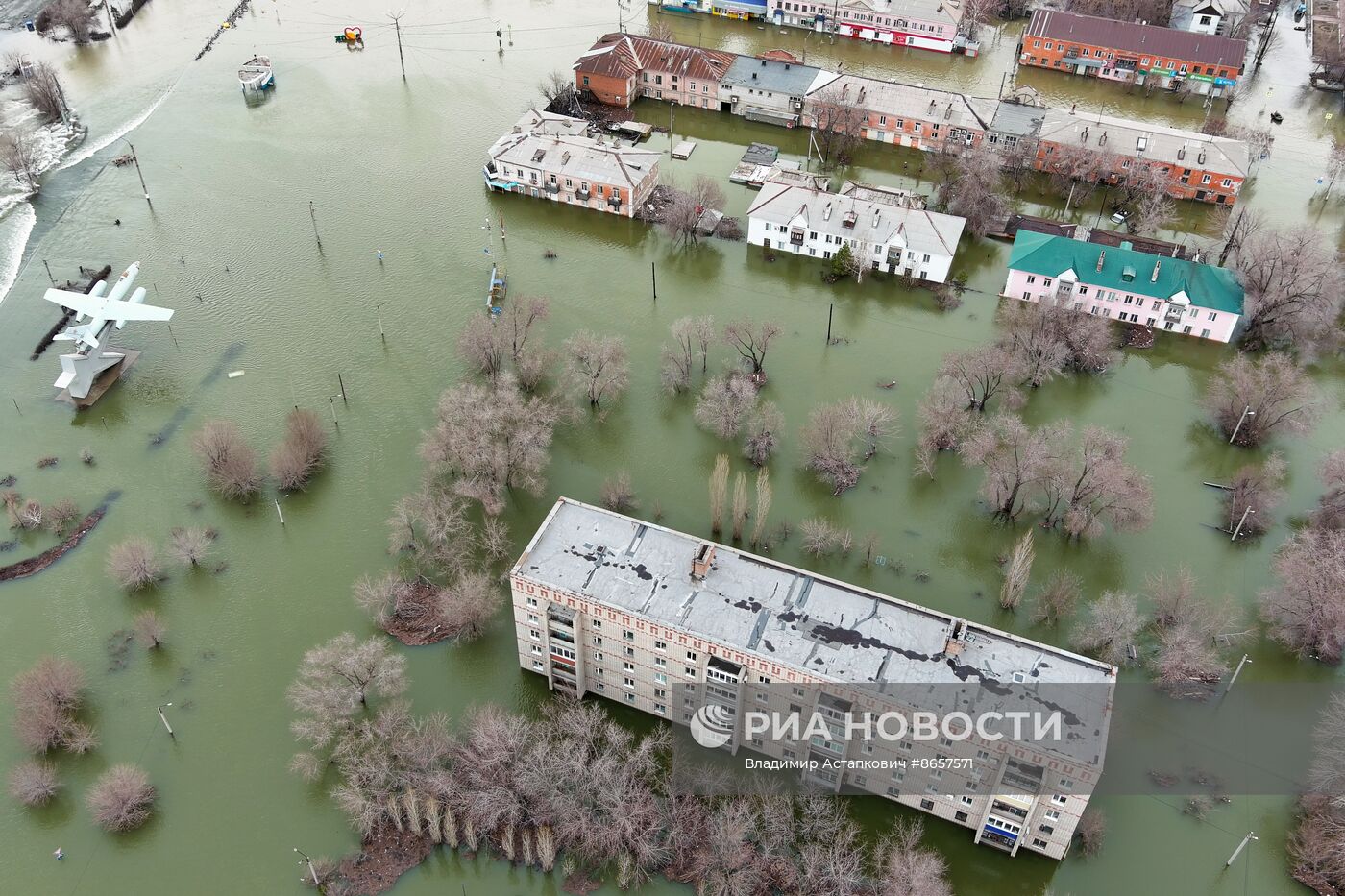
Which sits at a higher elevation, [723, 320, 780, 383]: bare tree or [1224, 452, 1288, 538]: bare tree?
[723, 320, 780, 383]: bare tree

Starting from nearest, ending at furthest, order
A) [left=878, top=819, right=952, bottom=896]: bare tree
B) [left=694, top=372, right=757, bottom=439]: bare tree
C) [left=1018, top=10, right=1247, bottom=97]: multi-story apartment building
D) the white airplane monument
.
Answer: [left=878, top=819, right=952, bottom=896]: bare tree, [left=694, top=372, right=757, bottom=439]: bare tree, the white airplane monument, [left=1018, top=10, right=1247, bottom=97]: multi-story apartment building

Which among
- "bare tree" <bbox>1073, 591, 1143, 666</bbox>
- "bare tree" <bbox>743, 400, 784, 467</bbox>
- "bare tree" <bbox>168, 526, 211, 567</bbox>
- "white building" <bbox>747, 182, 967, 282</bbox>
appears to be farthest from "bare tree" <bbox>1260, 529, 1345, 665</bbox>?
"bare tree" <bbox>168, 526, 211, 567</bbox>

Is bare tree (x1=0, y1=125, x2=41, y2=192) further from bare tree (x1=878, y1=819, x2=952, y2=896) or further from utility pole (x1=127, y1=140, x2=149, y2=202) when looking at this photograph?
bare tree (x1=878, y1=819, x2=952, y2=896)

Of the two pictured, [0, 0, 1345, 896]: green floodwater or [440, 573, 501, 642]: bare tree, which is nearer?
[0, 0, 1345, 896]: green floodwater

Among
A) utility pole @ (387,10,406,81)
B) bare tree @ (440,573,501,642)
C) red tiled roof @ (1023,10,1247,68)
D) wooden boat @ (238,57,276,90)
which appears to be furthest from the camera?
utility pole @ (387,10,406,81)

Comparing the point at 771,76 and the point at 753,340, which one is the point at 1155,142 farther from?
the point at 753,340

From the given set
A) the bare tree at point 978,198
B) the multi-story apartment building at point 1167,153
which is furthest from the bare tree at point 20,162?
the multi-story apartment building at point 1167,153

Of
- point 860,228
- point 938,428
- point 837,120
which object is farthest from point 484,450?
point 837,120

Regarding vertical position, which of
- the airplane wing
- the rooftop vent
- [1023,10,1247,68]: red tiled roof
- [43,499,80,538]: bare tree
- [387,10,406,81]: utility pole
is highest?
[1023,10,1247,68]: red tiled roof
